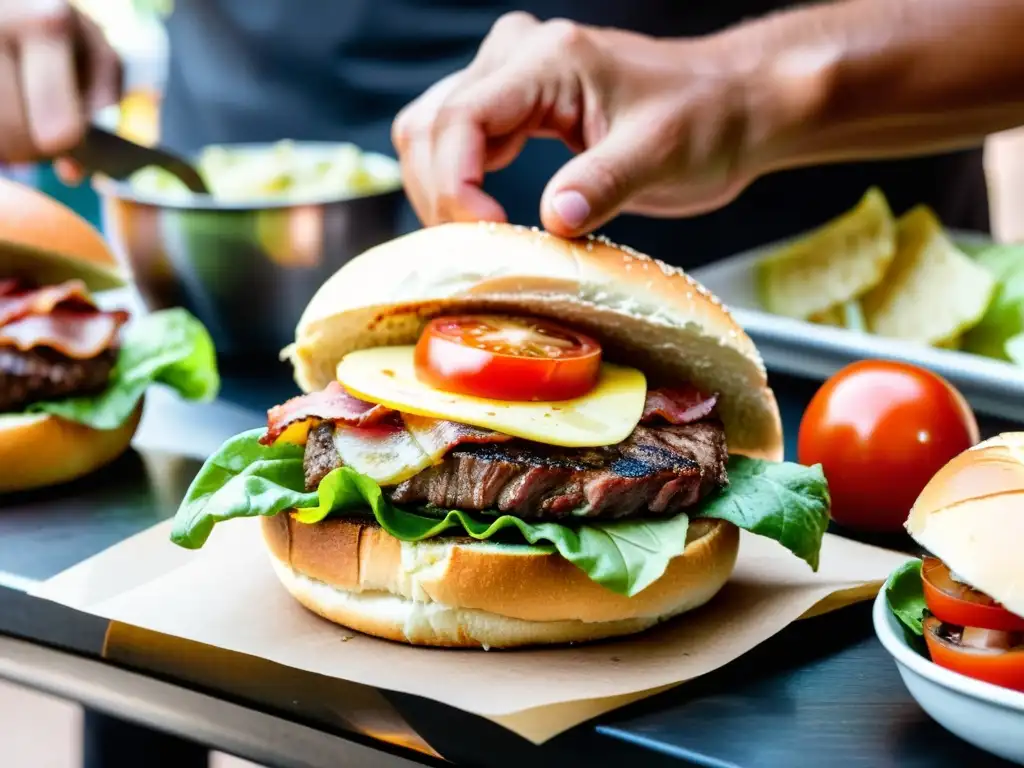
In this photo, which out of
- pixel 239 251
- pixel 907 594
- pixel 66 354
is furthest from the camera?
pixel 239 251

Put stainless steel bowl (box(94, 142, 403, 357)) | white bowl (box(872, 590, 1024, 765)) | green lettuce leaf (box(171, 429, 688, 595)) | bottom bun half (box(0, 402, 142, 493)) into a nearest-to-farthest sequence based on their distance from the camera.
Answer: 1. white bowl (box(872, 590, 1024, 765))
2. green lettuce leaf (box(171, 429, 688, 595))
3. bottom bun half (box(0, 402, 142, 493))
4. stainless steel bowl (box(94, 142, 403, 357))

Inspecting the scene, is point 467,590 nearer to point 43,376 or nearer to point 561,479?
point 561,479

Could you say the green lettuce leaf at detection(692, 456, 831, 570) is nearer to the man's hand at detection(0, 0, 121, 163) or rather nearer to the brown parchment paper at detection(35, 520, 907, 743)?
the brown parchment paper at detection(35, 520, 907, 743)

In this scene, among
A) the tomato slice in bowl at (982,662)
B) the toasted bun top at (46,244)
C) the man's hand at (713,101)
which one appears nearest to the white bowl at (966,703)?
the tomato slice in bowl at (982,662)

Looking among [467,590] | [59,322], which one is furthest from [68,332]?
[467,590]

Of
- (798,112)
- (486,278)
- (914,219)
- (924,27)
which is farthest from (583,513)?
(914,219)

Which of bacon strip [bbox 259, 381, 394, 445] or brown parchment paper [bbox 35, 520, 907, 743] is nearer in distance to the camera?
brown parchment paper [bbox 35, 520, 907, 743]

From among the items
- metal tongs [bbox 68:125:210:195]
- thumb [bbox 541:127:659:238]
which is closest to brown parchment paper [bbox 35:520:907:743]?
thumb [bbox 541:127:659:238]
